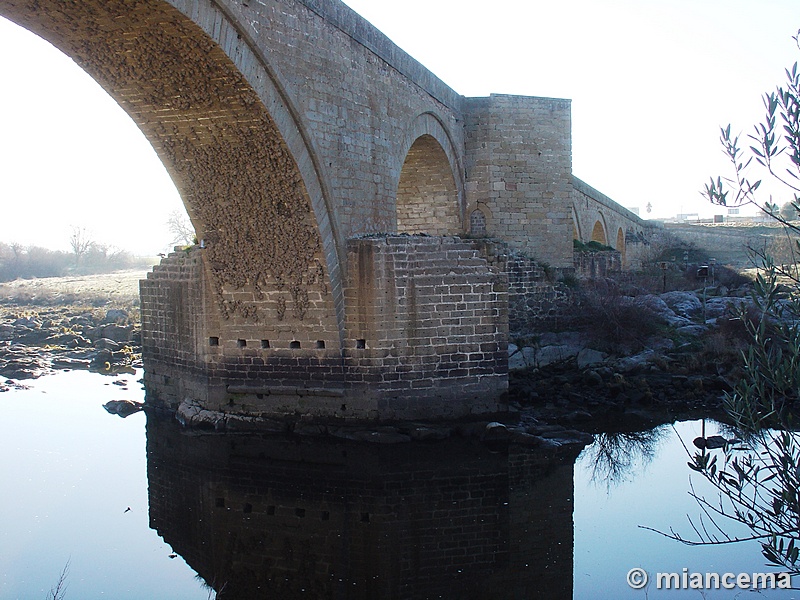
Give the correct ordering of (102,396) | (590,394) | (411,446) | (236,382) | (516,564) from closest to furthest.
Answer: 1. (516,564)
2. (411,446)
3. (236,382)
4. (590,394)
5. (102,396)

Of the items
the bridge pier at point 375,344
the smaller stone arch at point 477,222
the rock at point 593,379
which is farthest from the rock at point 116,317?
the rock at point 593,379

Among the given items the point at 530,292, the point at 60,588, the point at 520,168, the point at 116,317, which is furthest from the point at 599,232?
the point at 60,588

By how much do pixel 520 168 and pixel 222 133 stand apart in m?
7.01

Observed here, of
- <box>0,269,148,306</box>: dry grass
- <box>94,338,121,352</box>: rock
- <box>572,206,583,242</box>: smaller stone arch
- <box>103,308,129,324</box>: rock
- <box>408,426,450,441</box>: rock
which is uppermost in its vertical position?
<box>572,206,583,242</box>: smaller stone arch

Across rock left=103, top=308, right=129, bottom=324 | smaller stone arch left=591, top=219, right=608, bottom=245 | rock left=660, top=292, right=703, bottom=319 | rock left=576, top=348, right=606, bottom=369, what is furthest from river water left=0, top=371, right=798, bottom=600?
smaller stone arch left=591, top=219, right=608, bottom=245

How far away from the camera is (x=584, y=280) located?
45.1 feet

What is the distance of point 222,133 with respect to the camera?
7.55 meters

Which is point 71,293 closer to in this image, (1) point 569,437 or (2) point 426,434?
(2) point 426,434

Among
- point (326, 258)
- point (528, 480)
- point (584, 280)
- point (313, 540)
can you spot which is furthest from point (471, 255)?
point (584, 280)

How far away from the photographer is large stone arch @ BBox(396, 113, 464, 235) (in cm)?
1241

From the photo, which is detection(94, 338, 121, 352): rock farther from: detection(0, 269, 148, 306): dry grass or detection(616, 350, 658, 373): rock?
detection(616, 350, 658, 373): rock

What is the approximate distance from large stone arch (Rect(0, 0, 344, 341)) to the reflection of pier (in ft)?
5.24

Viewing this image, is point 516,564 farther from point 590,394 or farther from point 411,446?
point 590,394

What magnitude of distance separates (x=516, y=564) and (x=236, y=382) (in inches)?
170
